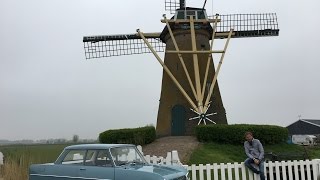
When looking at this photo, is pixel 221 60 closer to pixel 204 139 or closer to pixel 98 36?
pixel 204 139

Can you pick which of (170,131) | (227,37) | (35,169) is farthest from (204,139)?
(35,169)

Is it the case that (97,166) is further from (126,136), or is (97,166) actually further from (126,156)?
(126,136)

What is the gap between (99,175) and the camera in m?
8.18

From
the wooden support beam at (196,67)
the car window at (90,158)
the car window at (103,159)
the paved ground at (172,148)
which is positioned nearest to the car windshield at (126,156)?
the car window at (103,159)

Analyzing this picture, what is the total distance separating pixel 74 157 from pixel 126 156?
4.19ft

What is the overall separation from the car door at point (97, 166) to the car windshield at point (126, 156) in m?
0.15

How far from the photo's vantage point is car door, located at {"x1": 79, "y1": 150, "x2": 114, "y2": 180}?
8.11 metres

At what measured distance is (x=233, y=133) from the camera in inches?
858

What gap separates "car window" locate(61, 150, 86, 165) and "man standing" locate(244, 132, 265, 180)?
4.47m

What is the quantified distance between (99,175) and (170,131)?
1908cm

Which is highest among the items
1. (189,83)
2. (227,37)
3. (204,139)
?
(227,37)

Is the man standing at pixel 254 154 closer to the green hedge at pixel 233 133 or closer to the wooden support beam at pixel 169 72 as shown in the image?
the green hedge at pixel 233 133

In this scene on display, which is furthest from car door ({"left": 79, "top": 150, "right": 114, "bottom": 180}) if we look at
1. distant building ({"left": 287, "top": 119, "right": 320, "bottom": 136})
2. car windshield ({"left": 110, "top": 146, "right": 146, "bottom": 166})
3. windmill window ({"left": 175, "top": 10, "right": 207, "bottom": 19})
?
distant building ({"left": 287, "top": 119, "right": 320, "bottom": 136})

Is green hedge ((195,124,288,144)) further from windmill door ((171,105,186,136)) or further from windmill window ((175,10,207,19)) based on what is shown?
windmill window ((175,10,207,19))
